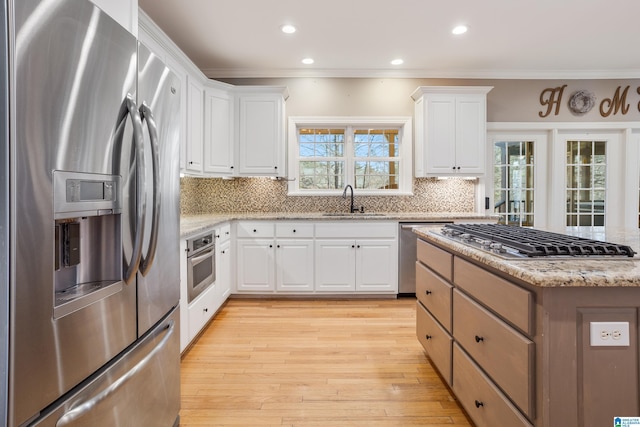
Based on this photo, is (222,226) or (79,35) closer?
(79,35)

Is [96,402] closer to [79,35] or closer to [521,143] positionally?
[79,35]

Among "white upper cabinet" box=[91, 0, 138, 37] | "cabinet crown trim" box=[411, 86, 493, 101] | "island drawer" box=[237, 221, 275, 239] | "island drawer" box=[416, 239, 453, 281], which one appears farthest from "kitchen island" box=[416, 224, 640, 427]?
"cabinet crown trim" box=[411, 86, 493, 101]

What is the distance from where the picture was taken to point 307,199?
431cm

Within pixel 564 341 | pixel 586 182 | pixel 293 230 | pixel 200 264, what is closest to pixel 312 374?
pixel 200 264

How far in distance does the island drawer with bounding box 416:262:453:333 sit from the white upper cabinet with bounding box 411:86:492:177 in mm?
2009

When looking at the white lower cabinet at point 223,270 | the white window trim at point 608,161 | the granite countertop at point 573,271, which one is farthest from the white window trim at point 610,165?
the white lower cabinet at point 223,270

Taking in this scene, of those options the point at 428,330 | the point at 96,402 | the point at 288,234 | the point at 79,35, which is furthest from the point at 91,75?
the point at 288,234

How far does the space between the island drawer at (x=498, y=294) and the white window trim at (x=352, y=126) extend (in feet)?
8.73

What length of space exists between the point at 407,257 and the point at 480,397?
7.52 ft

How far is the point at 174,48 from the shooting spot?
111 inches

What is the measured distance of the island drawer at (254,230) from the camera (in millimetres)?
3670

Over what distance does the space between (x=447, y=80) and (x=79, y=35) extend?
13.8ft

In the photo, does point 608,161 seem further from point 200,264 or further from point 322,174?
point 200,264

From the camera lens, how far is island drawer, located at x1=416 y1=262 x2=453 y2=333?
187 cm
